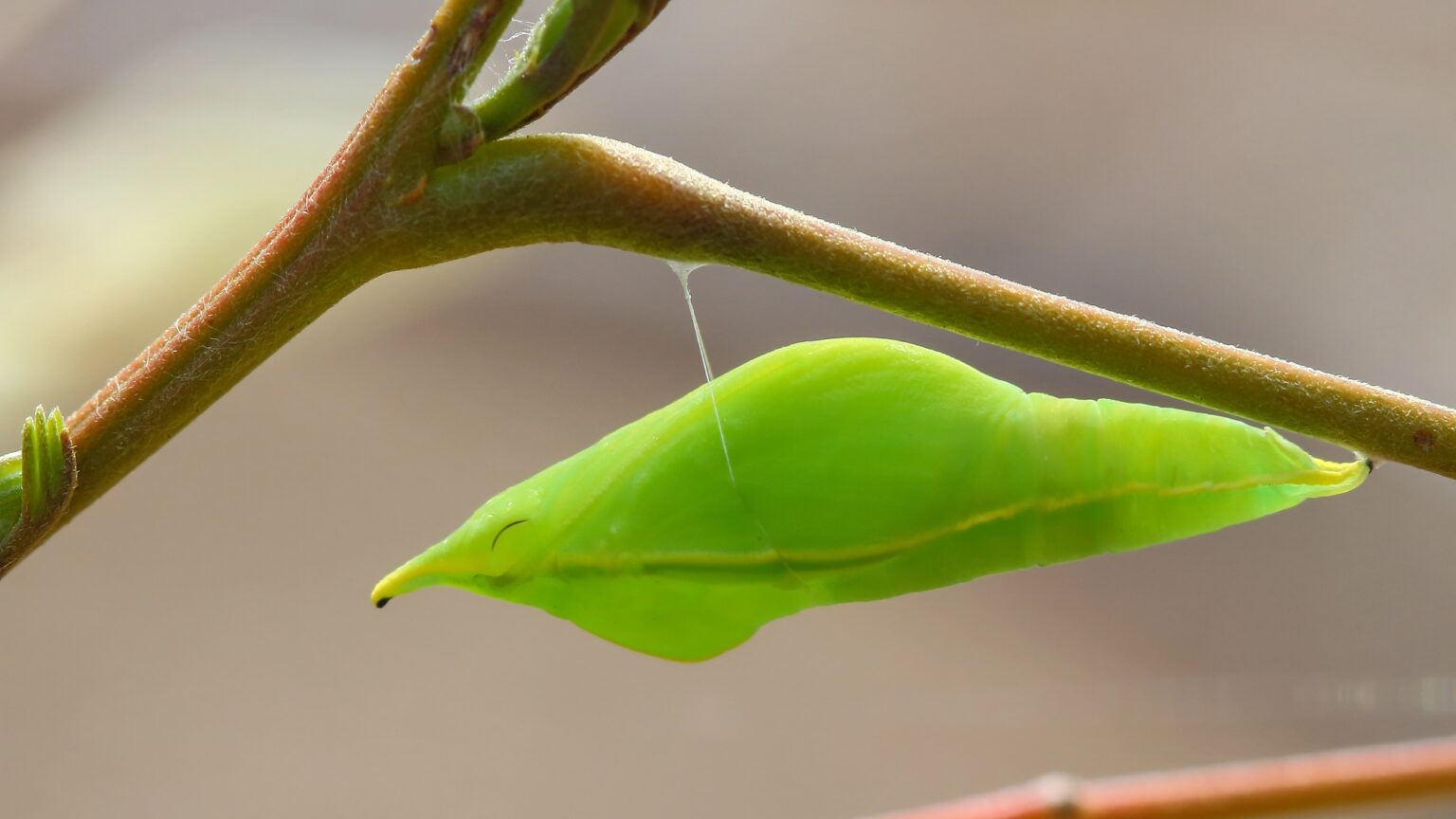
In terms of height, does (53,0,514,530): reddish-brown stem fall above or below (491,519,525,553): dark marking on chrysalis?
above

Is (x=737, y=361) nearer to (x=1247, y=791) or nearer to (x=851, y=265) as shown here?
(x=1247, y=791)

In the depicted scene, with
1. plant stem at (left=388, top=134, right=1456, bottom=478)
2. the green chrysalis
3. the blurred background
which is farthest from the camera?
the blurred background

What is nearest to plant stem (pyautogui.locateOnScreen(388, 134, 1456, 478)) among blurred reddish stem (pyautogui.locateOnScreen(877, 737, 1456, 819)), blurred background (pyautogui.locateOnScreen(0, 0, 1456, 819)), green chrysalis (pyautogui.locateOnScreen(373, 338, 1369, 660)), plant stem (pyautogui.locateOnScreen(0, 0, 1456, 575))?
plant stem (pyautogui.locateOnScreen(0, 0, 1456, 575))

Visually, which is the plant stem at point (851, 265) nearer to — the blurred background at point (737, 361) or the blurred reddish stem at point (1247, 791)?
the blurred reddish stem at point (1247, 791)

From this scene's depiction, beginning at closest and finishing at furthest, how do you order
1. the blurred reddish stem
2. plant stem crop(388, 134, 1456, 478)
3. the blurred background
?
plant stem crop(388, 134, 1456, 478), the blurred reddish stem, the blurred background

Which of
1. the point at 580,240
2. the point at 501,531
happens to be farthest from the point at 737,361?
the point at 580,240

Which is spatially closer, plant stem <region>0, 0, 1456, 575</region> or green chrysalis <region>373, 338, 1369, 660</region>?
plant stem <region>0, 0, 1456, 575</region>

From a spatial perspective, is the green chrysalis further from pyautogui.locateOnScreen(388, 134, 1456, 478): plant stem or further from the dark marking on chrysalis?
pyautogui.locateOnScreen(388, 134, 1456, 478): plant stem

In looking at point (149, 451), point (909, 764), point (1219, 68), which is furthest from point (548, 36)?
point (1219, 68)
